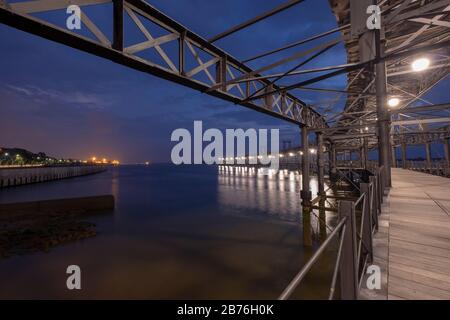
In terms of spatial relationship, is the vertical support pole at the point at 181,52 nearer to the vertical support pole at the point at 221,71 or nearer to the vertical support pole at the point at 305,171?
the vertical support pole at the point at 221,71

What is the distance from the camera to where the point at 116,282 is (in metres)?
9.45

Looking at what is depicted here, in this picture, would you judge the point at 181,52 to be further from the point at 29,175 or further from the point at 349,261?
the point at 29,175

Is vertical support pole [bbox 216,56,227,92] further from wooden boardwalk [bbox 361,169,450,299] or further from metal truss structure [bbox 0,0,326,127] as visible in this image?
wooden boardwalk [bbox 361,169,450,299]

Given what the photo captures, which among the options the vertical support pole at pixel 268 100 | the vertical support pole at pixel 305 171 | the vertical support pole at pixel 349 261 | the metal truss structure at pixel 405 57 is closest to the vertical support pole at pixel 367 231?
the vertical support pole at pixel 349 261

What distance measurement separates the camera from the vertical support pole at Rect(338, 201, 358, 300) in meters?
2.39

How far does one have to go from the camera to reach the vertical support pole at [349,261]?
2.39m

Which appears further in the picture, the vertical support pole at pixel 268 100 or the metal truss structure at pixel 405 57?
the vertical support pole at pixel 268 100

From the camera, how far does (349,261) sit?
8.07 feet

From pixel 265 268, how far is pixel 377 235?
23.5 feet

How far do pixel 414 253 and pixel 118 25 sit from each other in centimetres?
750

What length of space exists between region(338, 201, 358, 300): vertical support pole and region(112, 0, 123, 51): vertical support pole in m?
5.39

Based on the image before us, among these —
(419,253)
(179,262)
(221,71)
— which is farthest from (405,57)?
(179,262)
